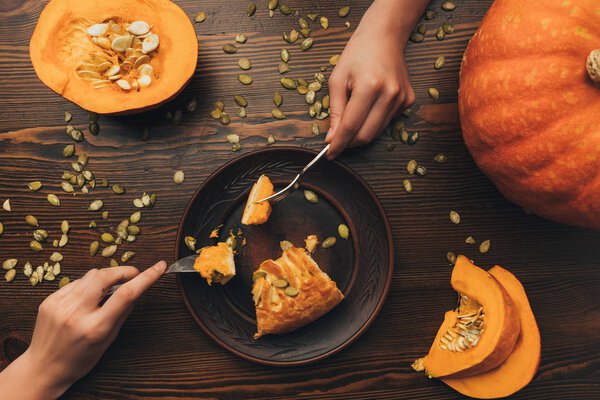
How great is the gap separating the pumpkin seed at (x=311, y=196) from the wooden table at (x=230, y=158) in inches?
4.2

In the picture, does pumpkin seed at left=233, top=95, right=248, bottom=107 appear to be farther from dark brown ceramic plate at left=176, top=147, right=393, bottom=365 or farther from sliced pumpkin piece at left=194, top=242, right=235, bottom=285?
sliced pumpkin piece at left=194, top=242, right=235, bottom=285

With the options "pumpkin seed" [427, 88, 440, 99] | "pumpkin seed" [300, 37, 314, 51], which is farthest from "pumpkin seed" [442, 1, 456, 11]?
"pumpkin seed" [300, 37, 314, 51]

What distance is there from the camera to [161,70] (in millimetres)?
914

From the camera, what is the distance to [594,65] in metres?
0.69

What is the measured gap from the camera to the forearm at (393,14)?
0.96 meters

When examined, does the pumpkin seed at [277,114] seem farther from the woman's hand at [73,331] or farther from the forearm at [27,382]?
the forearm at [27,382]

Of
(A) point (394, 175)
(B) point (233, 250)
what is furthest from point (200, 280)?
(A) point (394, 175)

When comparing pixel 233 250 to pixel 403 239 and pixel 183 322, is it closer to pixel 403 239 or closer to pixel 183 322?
pixel 183 322

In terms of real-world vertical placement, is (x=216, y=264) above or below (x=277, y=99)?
below

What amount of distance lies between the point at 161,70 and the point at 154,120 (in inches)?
6.2

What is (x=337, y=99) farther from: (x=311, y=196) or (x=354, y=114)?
(x=311, y=196)

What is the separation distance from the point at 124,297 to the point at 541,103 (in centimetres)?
87

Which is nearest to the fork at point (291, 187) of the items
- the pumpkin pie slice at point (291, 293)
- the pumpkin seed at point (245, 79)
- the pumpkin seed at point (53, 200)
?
the pumpkin pie slice at point (291, 293)

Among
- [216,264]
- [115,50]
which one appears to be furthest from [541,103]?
[115,50]
